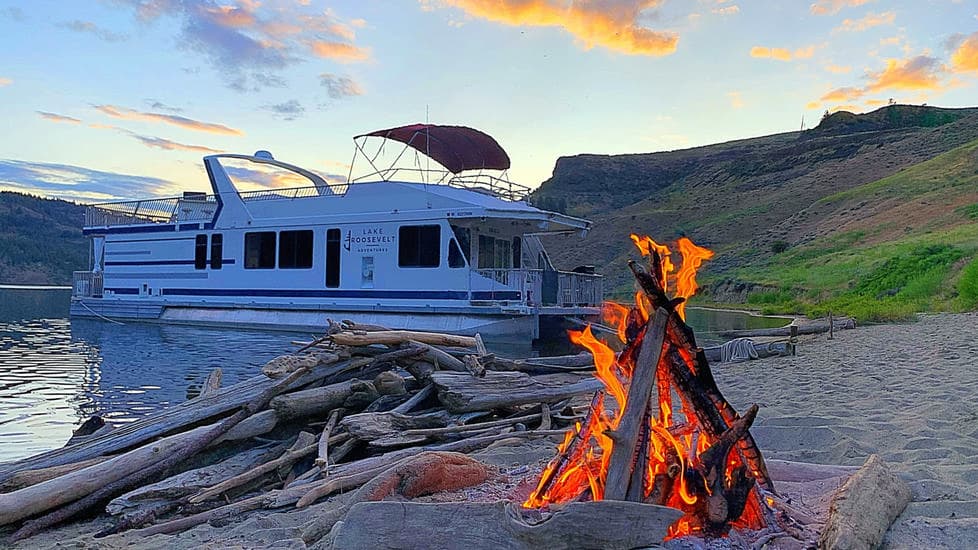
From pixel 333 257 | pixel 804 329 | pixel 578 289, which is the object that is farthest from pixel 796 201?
pixel 333 257

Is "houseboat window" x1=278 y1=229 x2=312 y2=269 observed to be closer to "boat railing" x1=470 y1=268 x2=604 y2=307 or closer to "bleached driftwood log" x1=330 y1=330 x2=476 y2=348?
Answer: "boat railing" x1=470 y1=268 x2=604 y2=307

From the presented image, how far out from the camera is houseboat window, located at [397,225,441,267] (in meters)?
18.0

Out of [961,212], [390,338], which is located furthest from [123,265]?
[961,212]

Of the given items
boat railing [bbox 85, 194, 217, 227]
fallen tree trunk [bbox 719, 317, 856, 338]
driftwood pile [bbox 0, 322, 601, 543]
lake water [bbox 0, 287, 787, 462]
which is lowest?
lake water [bbox 0, 287, 787, 462]

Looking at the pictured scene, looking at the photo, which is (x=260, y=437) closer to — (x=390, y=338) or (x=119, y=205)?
(x=390, y=338)

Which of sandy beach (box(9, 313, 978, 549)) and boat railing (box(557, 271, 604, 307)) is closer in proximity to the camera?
sandy beach (box(9, 313, 978, 549))

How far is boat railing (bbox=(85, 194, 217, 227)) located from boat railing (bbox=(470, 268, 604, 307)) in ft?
37.9

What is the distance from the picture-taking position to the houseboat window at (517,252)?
20.0 m

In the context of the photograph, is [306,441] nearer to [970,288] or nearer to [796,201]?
[970,288]

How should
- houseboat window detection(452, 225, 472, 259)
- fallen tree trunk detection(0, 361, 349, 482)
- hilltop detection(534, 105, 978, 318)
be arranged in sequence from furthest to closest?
hilltop detection(534, 105, 978, 318)
houseboat window detection(452, 225, 472, 259)
fallen tree trunk detection(0, 361, 349, 482)

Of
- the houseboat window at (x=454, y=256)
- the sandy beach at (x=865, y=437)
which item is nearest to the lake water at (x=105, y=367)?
the houseboat window at (x=454, y=256)

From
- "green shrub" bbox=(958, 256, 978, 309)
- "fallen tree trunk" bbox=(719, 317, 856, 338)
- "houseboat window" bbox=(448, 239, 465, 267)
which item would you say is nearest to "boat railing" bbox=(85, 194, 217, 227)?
"houseboat window" bbox=(448, 239, 465, 267)

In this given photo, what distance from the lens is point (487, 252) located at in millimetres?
18938

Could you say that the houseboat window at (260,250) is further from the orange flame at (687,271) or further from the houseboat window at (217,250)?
the orange flame at (687,271)
